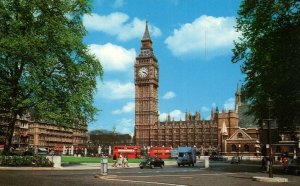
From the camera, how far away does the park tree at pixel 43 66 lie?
34.9 m

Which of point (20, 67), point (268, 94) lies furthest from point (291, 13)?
point (20, 67)

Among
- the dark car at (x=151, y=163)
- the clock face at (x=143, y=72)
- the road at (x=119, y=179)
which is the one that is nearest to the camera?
the road at (x=119, y=179)

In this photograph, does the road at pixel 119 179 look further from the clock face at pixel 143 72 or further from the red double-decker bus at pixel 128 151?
the clock face at pixel 143 72

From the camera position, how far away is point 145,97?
640 ft

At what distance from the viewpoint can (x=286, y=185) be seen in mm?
22672

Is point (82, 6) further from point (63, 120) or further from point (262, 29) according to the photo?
point (262, 29)

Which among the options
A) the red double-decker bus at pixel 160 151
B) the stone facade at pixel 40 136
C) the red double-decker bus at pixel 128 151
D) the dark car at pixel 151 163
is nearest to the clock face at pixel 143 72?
the stone facade at pixel 40 136

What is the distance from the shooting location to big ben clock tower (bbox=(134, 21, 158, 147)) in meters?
192

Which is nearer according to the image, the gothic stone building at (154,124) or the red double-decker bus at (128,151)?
the red double-decker bus at (128,151)

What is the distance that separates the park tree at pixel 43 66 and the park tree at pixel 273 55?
1441cm

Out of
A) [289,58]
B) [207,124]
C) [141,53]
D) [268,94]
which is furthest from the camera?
[141,53]

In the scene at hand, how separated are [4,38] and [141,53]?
544 ft

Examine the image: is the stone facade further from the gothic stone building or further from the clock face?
the clock face

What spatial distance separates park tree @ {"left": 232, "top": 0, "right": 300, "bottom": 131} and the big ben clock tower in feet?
500
